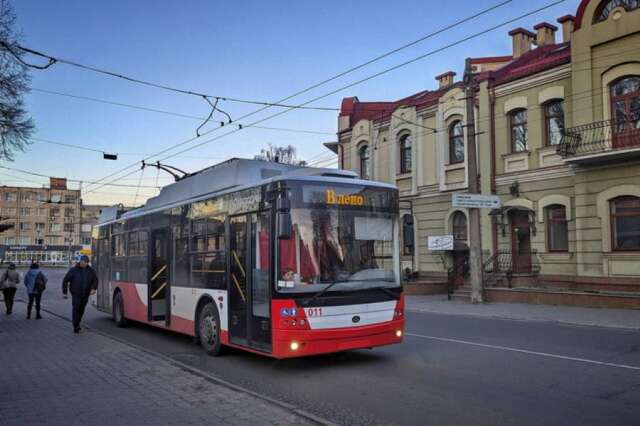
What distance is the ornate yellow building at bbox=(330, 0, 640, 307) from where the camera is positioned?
18594 mm

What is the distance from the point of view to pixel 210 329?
9.88 m

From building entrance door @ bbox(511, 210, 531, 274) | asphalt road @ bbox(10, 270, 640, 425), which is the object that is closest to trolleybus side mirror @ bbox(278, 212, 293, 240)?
asphalt road @ bbox(10, 270, 640, 425)

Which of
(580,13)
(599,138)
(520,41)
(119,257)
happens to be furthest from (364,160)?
(119,257)

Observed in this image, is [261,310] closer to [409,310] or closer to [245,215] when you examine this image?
[245,215]

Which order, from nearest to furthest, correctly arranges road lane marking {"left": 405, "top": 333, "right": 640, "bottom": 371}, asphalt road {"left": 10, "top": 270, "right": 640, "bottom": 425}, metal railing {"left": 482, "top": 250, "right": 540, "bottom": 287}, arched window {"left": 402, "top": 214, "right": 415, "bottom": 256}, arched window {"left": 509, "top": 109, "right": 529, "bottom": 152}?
asphalt road {"left": 10, "top": 270, "right": 640, "bottom": 425} → road lane marking {"left": 405, "top": 333, "right": 640, "bottom": 371} → arched window {"left": 402, "top": 214, "right": 415, "bottom": 256} → metal railing {"left": 482, "top": 250, "right": 540, "bottom": 287} → arched window {"left": 509, "top": 109, "right": 529, "bottom": 152}

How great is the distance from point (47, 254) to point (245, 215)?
113885 mm

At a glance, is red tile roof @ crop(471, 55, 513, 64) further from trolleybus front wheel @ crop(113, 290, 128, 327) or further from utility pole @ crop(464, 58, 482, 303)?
trolleybus front wheel @ crop(113, 290, 128, 327)

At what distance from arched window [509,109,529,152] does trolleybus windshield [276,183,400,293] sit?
51.0 feet

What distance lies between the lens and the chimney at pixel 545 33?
27.2m

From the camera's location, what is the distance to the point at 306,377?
26.3 ft

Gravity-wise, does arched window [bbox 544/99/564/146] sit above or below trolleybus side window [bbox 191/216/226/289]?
above

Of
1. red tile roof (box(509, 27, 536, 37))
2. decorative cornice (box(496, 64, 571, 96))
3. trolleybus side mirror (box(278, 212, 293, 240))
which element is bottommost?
trolleybus side mirror (box(278, 212, 293, 240))

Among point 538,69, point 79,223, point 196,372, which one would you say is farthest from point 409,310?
point 79,223

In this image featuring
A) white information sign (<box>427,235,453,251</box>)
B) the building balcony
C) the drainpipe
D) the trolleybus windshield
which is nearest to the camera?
the trolleybus windshield
